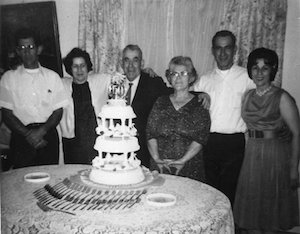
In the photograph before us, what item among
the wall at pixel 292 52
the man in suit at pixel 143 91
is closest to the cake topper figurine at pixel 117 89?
the man in suit at pixel 143 91

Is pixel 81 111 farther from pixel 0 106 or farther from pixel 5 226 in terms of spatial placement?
pixel 5 226

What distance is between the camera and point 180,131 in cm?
243

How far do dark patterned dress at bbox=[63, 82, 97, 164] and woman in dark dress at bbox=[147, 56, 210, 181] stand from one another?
79cm

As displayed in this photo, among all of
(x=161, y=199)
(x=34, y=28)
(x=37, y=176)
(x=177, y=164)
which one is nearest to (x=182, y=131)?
(x=177, y=164)

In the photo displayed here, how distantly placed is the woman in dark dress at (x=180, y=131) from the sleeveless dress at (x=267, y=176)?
1.54 feet

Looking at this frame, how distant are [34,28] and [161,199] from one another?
212 centimetres

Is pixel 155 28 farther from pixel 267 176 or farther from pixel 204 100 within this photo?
pixel 267 176

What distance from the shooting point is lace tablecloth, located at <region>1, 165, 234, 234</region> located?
1393 mm

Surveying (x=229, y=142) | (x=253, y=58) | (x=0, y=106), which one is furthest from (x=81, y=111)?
(x=253, y=58)

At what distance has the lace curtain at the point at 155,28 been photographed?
3.17m

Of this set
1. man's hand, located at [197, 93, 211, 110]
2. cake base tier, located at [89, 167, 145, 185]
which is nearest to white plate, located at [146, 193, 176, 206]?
cake base tier, located at [89, 167, 145, 185]

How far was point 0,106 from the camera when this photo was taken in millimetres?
2898

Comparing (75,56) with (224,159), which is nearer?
(224,159)

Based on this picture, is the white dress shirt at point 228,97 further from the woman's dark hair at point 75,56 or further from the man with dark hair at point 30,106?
the man with dark hair at point 30,106
